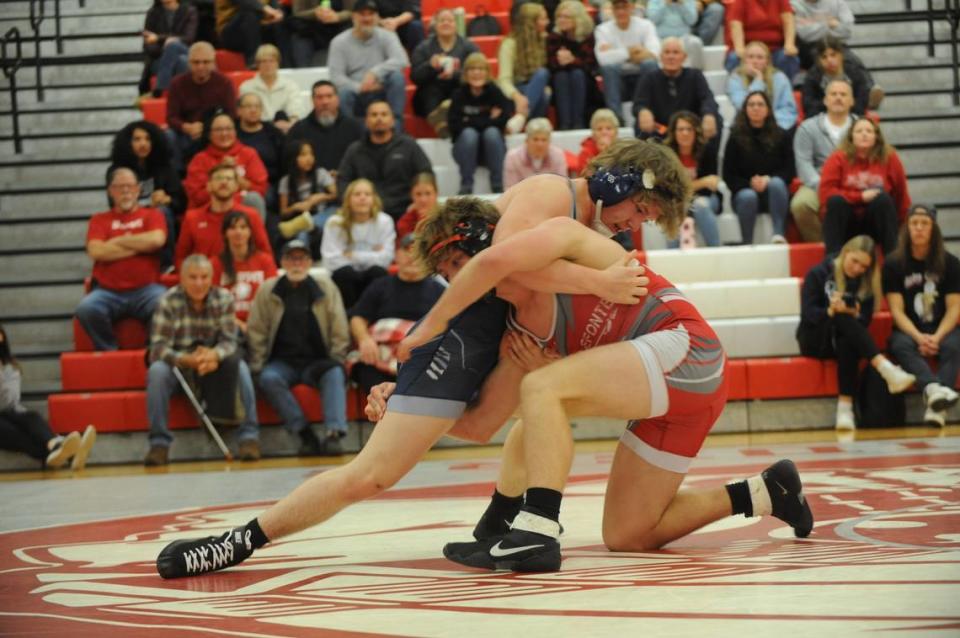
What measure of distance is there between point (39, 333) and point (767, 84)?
5.17 m

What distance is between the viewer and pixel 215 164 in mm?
9367

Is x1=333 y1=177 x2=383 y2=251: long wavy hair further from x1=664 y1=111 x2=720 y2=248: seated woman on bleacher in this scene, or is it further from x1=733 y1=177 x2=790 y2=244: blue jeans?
x1=733 y1=177 x2=790 y2=244: blue jeans

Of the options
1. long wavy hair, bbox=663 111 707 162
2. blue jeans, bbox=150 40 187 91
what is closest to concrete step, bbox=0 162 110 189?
blue jeans, bbox=150 40 187 91

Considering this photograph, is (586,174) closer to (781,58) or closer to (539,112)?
(539,112)

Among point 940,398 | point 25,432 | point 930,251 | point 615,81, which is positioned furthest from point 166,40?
point 940,398

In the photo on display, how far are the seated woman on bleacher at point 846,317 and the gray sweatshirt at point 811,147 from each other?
3.59 feet

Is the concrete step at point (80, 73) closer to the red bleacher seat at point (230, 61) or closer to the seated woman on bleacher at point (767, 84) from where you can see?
the red bleacher seat at point (230, 61)

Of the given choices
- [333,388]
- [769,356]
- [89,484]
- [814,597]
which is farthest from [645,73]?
[814,597]

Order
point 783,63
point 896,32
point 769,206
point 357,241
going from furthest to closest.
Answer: point 896,32 → point 783,63 → point 769,206 → point 357,241

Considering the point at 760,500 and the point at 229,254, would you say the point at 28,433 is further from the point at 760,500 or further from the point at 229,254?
the point at 760,500

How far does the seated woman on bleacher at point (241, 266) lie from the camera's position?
855cm

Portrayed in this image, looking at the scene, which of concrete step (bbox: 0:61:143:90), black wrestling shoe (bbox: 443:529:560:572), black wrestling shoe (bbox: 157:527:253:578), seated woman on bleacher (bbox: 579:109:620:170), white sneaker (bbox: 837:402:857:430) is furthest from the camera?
concrete step (bbox: 0:61:143:90)

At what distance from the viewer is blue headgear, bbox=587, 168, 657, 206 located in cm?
378

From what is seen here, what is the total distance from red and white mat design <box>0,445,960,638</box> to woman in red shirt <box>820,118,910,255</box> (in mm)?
3763
